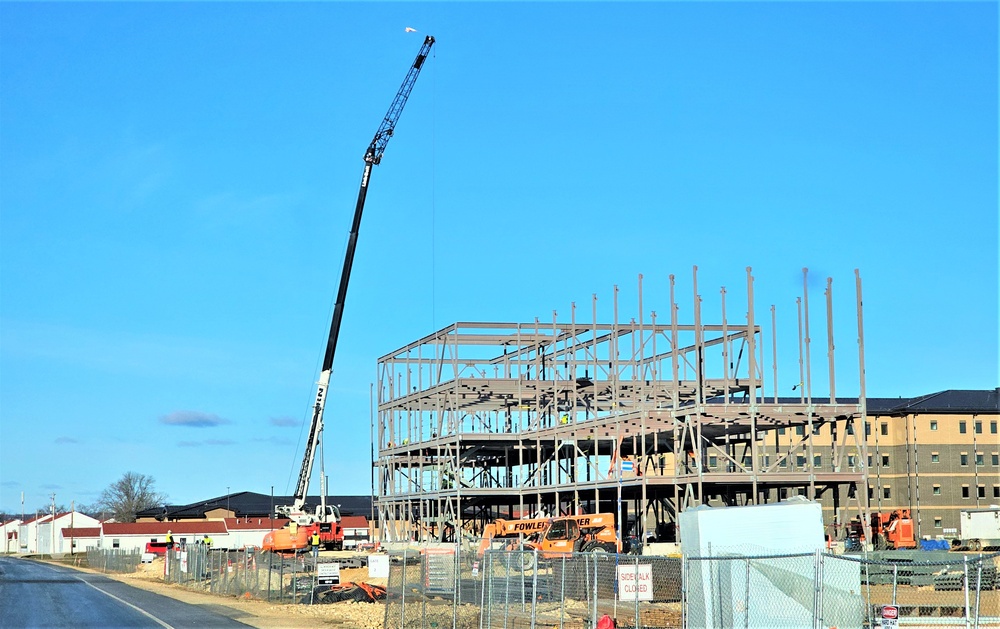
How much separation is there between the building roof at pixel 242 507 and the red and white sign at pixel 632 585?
12078cm

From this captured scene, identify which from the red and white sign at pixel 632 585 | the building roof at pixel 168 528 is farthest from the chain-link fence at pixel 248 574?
the building roof at pixel 168 528

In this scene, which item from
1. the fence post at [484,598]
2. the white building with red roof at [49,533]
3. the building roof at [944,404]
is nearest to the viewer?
the fence post at [484,598]

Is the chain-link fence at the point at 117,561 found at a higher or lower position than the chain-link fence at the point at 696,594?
lower

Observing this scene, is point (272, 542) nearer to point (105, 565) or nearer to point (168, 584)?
point (168, 584)

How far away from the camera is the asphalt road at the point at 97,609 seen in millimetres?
29725

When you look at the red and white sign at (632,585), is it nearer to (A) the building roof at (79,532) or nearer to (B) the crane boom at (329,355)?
(B) the crane boom at (329,355)

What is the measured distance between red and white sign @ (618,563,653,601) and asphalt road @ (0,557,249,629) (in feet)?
41.8

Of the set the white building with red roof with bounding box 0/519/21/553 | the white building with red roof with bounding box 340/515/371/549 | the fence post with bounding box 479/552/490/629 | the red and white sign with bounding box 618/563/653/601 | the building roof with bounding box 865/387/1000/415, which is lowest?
the white building with red roof with bounding box 0/519/21/553

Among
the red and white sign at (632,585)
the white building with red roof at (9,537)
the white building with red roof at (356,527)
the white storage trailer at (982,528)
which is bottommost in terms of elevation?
the white building with red roof at (9,537)

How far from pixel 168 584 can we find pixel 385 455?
2598cm

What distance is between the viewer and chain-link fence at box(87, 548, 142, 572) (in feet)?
239

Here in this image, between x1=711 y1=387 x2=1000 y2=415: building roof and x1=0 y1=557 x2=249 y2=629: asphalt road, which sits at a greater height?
x1=711 y1=387 x2=1000 y2=415: building roof

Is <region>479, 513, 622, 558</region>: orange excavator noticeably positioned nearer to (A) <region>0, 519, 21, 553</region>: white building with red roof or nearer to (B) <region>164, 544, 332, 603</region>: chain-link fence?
(B) <region>164, 544, 332, 603</region>: chain-link fence

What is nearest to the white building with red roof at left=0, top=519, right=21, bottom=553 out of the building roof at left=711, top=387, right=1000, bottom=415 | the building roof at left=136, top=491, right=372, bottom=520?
the building roof at left=136, top=491, right=372, bottom=520
